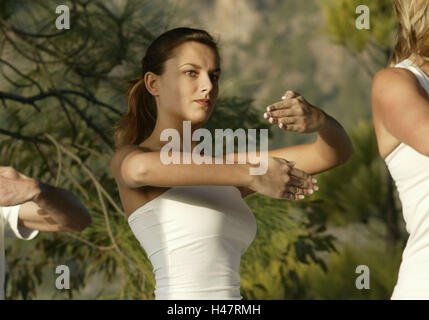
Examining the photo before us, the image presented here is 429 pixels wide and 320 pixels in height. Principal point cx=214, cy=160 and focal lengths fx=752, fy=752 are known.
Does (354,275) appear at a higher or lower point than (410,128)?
higher

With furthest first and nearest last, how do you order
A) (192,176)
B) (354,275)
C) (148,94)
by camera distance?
(354,275) → (148,94) → (192,176)

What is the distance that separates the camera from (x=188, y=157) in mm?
1079

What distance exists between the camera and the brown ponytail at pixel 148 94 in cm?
123

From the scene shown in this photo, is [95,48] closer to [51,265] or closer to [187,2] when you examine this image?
[187,2]

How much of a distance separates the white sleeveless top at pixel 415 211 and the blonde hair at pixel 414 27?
0.02 m

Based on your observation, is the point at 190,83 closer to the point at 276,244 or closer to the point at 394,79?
the point at 394,79

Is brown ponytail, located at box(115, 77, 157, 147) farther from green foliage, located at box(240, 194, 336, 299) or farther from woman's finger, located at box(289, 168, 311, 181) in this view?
green foliage, located at box(240, 194, 336, 299)

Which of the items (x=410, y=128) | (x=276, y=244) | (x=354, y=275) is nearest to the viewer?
(x=410, y=128)

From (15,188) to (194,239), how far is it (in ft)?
0.90

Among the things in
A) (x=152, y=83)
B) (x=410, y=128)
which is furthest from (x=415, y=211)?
(x=152, y=83)

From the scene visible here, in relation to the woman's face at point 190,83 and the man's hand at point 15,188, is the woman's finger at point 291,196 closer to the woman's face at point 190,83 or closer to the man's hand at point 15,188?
the woman's face at point 190,83

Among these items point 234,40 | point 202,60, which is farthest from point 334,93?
point 202,60

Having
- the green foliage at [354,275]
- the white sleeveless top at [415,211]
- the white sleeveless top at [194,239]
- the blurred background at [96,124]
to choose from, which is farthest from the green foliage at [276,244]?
the white sleeveless top at [415,211]

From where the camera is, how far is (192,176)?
1.06m
